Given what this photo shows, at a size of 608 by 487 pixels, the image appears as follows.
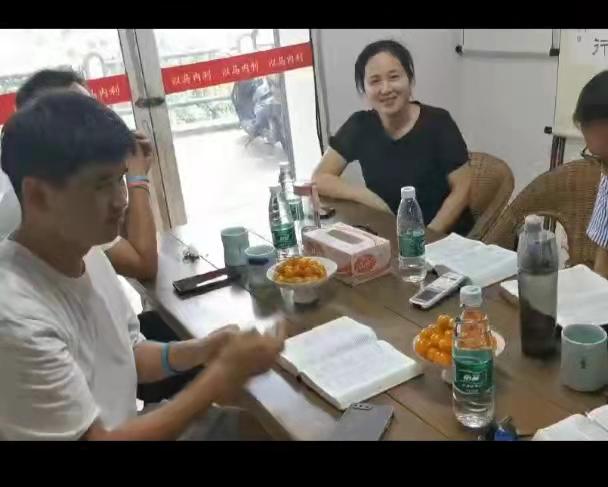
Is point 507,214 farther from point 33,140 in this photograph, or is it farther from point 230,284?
point 33,140

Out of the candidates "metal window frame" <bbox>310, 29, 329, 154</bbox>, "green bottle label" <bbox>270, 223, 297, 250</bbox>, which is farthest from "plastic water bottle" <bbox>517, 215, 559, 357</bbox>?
"metal window frame" <bbox>310, 29, 329, 154</bbox>

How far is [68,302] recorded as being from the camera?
40.3 inches

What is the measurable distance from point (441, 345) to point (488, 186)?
4.63ft

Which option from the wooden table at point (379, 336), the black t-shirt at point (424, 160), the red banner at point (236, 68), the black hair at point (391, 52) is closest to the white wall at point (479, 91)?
the red banner at point (236, 68)

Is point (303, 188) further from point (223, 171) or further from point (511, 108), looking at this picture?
point (511, 108)

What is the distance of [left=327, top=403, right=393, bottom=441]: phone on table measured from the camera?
36.3 inches

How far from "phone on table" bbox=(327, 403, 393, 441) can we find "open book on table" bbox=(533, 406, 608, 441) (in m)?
0.22

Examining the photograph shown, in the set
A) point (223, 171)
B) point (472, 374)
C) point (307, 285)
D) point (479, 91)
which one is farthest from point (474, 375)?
point (479, 91)

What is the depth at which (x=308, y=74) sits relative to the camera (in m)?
2.97

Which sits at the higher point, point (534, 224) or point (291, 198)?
point (534, 224)

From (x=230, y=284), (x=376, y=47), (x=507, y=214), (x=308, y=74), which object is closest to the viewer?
(x=230, y=284)
